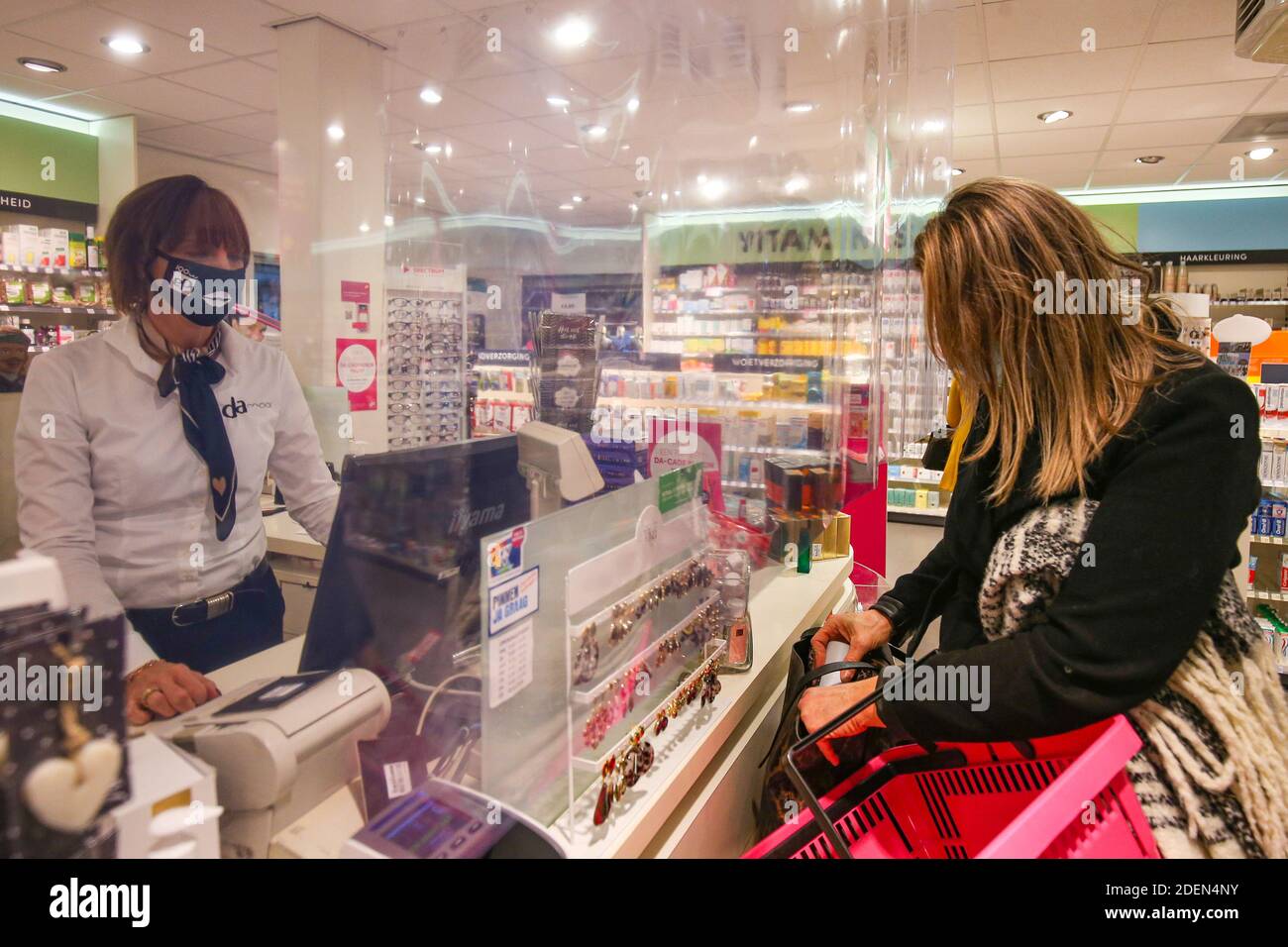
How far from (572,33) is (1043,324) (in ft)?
11.7

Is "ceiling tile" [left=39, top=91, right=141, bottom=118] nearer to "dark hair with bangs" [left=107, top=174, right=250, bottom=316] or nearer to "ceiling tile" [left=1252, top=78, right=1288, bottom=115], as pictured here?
"dark hair with bangs" [left=107, top=174, right=250, bottom=316]

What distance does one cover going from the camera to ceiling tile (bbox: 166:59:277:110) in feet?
5.58

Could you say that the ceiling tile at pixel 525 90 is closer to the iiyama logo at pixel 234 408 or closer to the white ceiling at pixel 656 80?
the white ceiling at pixel 656 80

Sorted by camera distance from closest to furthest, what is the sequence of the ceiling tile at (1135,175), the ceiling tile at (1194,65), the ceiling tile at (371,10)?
the ceiling tile at (371,10)
the ceiling tile at (1194,65)
the ceiling tile at (1135,175)

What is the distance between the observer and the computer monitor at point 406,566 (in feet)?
4.06

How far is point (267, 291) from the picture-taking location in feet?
5.53

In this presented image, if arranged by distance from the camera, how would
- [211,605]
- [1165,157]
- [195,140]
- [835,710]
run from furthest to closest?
[1165,157] → [211,605] → [835,710] → [195,140]

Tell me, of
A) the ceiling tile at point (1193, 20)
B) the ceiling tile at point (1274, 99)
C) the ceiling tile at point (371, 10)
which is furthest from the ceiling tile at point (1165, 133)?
the ceiling tile at point (371, 10)

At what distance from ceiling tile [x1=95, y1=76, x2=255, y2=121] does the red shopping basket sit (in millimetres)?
1323

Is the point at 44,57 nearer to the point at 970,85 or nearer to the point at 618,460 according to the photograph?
the point at 618,460

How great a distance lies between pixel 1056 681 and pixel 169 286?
1.37 metres

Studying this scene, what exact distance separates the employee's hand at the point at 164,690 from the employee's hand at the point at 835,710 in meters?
0.96

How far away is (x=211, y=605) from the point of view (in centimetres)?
149

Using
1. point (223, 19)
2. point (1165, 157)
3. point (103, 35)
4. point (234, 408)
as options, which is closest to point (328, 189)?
point (223, 19)
